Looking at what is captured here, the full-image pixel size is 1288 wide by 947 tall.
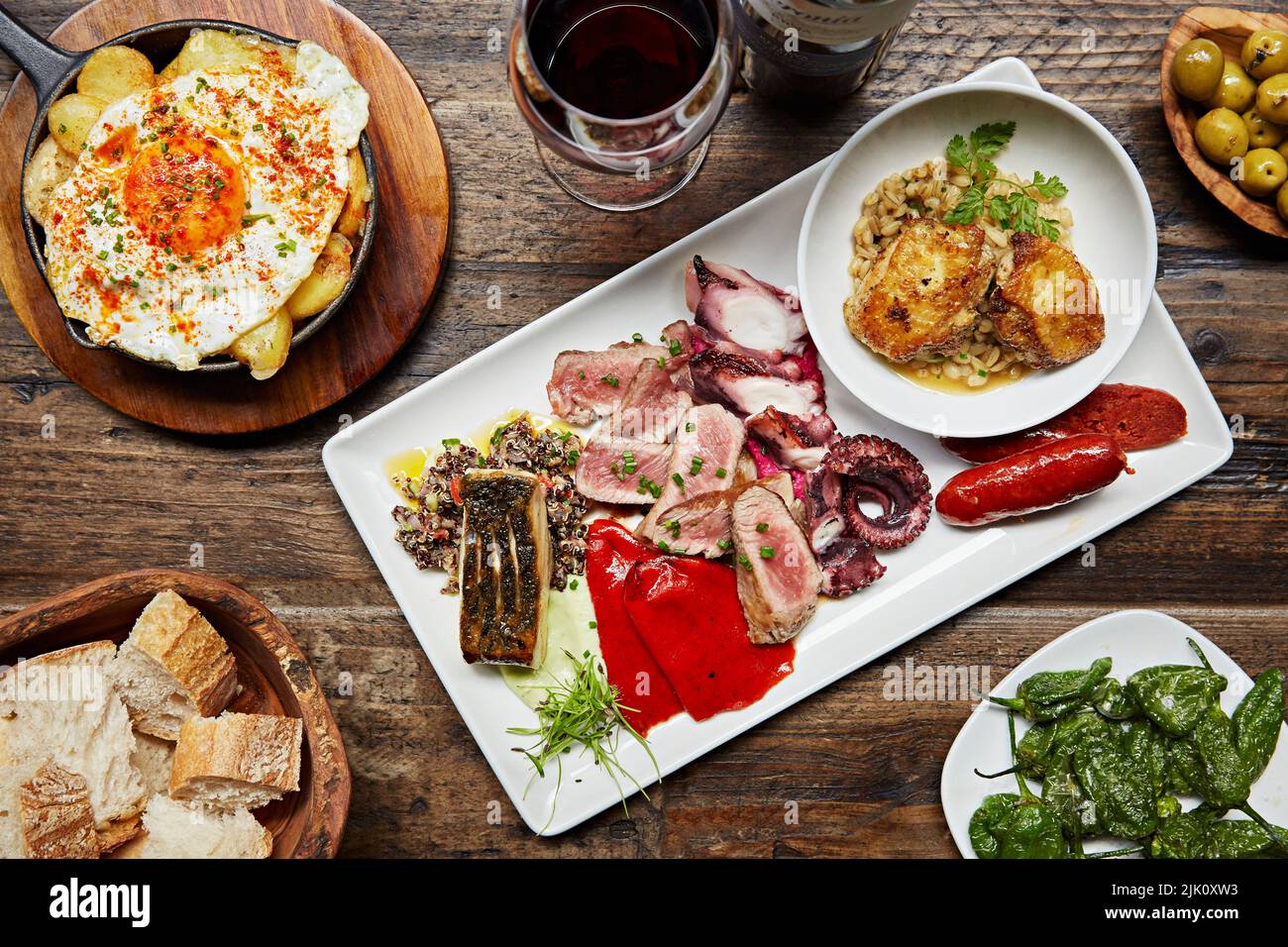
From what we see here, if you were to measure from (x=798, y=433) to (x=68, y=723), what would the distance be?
8.49 ft

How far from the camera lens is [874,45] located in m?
2.73

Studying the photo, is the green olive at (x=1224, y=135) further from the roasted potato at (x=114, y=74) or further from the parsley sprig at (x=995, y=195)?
the roasted potato at (x=114, y=74)

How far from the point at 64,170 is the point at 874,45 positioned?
268cm

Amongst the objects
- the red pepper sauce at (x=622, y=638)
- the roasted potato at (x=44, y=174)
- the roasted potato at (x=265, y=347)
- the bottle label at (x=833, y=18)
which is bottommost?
the red pepper sauce at (x=622, y=638)

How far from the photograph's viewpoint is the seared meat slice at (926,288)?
9.42ft

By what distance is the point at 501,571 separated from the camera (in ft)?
9.59

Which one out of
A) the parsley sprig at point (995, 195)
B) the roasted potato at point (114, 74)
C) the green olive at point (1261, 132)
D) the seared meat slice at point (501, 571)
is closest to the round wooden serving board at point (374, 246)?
the roasted potato at point (114, 74)

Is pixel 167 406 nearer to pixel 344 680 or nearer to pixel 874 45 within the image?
pixel 344 680

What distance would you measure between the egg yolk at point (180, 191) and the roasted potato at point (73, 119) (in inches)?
9.7

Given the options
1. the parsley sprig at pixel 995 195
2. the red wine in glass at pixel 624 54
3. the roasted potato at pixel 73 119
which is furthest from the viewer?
the parsley sprig at pixel 995 195

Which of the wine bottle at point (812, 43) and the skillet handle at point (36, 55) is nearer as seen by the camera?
the wine bottle at point (812, 43)

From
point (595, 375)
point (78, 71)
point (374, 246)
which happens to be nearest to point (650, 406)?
point (595, 375)
